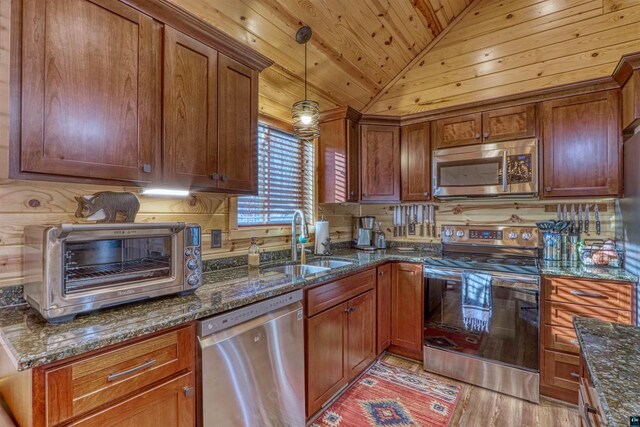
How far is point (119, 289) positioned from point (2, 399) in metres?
0.51

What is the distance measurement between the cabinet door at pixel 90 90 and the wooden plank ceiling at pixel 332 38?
0.60 m

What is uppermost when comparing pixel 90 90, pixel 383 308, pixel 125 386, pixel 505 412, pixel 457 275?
pixel 90 90

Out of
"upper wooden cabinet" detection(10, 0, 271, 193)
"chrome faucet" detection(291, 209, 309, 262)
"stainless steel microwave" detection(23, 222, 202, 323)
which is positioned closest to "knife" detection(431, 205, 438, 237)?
"chrome faucet" detection(291, 209, 309, 262)

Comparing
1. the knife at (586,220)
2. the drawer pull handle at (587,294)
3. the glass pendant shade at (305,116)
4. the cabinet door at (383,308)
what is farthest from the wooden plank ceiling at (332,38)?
the drawer pull handle at (587,294)

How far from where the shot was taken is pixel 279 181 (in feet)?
9.27

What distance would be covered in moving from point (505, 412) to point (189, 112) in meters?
2.74

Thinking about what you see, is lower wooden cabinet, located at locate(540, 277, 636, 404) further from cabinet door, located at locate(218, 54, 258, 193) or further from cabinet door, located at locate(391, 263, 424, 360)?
cabinet door, located at locate(218, 54, 258, 193)

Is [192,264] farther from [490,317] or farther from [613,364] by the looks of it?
[490,317]

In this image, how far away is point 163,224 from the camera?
142 centimetres

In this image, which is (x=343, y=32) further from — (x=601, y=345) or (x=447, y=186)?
(x=601, y=345)

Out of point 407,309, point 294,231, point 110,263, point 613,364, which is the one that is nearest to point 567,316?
point 407,309

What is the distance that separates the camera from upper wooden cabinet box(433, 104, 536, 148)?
262 centimetres

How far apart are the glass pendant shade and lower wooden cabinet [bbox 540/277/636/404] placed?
6.54 feet

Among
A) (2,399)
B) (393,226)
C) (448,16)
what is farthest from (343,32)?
(2,399)
